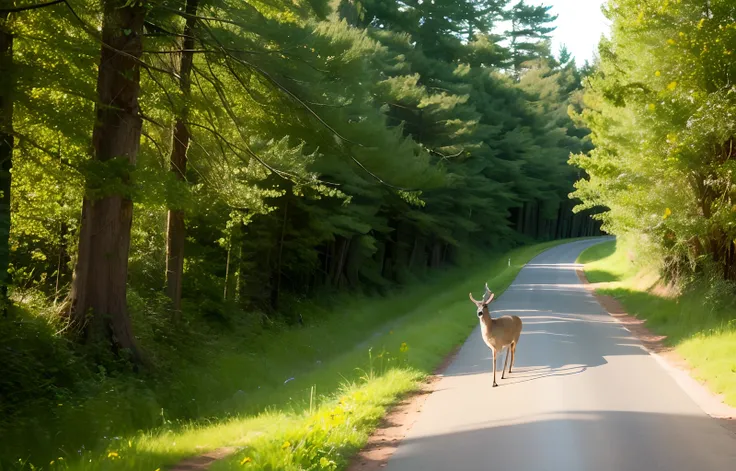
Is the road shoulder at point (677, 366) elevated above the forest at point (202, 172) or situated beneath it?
situated beneath

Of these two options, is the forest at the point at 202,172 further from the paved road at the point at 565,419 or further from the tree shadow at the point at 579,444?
the tree shadow at the point at 579,444

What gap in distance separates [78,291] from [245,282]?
10934 millimetres

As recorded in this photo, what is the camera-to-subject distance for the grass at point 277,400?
7.70m

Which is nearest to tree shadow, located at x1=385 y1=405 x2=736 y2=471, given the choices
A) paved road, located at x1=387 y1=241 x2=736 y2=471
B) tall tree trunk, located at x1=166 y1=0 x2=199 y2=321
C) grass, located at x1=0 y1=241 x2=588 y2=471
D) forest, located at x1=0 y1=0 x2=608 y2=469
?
paved road, located at x1=387 y1=241 x2=736 y2=471

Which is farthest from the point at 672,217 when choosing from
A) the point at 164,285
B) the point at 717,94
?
the point at 164,285

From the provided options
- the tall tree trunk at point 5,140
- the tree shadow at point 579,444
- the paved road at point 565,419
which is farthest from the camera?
the tall tree trunk at point 5,140

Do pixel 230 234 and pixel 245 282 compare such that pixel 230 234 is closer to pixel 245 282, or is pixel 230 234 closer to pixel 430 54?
pixel 245 282

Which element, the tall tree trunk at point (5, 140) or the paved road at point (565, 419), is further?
the tall tree trunk at point (5, 140)

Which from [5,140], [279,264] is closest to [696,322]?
[279,264]

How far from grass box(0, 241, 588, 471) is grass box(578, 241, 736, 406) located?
4782 millimetres

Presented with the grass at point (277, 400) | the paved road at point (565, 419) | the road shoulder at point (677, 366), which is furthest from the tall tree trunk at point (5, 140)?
the road shoulder at point (677, 366)

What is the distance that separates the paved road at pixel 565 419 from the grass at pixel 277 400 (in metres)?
0.72

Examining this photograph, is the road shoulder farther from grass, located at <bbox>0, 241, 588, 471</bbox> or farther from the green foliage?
grass, located at <bbox>0, 241, 588, 471</bbox>

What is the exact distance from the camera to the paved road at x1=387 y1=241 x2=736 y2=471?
24.7 feet
